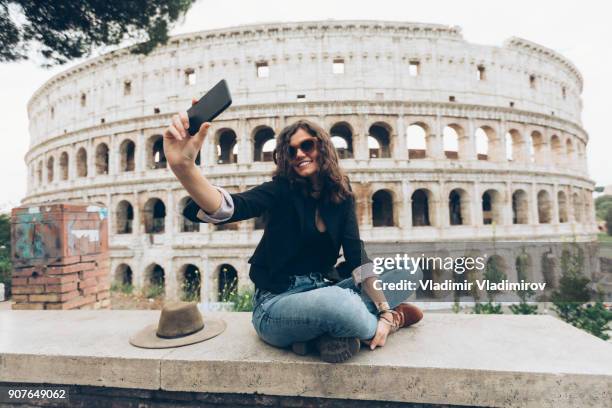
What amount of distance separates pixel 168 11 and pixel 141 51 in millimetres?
1154

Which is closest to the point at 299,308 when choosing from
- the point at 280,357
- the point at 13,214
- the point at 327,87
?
the point at 280,357

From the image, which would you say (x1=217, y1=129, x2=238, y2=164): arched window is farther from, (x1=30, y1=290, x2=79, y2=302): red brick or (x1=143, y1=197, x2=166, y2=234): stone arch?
(x1=30, y1=290, x2=79, y2=302): red brick

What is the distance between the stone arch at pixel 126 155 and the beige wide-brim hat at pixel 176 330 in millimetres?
17101

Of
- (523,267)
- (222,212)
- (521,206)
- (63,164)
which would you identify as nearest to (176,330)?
(222,212)

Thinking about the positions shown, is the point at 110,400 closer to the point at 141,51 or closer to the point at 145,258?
the point at 141,51

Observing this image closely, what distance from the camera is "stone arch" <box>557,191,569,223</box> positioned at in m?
17.1

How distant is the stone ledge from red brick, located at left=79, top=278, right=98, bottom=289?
1880 mm

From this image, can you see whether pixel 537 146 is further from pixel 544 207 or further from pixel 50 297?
pixel 50 297

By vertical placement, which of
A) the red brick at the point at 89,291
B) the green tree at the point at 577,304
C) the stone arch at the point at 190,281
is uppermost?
the red brick at the point at 89,291

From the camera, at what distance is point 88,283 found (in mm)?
3928

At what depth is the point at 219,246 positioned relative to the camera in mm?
14648

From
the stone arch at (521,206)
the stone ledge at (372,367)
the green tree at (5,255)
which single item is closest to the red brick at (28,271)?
the stone ledge at (372,367)

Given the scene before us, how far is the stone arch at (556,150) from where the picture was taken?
17.4m

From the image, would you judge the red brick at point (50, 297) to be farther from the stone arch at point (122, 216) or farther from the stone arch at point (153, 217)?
the stone arch at point (122, 216)
